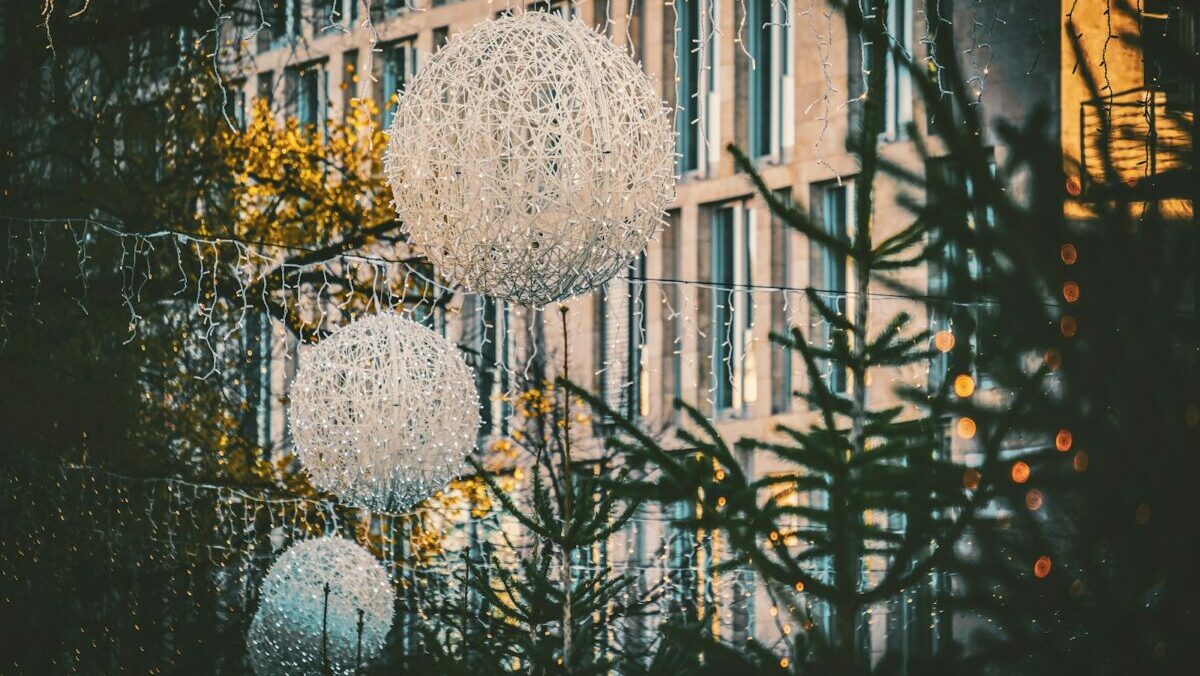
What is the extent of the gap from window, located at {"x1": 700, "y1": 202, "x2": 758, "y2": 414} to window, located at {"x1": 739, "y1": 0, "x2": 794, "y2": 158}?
0.46 metres

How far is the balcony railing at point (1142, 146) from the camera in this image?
4.92ft

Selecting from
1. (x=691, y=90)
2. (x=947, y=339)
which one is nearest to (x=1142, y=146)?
(x=947, y=339)

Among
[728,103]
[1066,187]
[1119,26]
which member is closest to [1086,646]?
[1066,187]

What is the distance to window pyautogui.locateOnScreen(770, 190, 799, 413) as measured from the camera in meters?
9.99

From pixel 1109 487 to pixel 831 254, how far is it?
370mm

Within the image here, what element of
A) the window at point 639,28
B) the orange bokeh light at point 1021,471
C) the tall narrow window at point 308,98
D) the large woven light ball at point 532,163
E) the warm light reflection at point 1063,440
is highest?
the window at point 639,28

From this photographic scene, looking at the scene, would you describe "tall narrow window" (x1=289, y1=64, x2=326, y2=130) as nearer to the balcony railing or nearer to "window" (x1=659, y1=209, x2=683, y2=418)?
"window" (x1=659, y1=209, x2=683, y2=418)

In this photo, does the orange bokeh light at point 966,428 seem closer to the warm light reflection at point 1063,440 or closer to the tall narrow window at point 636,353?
the warm light reflection at point 1063,440

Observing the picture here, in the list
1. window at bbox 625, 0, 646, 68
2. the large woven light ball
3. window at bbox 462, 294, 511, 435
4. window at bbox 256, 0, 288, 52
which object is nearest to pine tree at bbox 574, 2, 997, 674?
the large woven light ball

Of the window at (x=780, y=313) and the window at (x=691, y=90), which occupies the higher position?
the window at (x=691, y=90)

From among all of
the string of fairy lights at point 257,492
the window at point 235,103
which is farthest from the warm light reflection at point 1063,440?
the window at point 235,103

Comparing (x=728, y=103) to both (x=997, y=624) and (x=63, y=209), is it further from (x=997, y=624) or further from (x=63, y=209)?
(x=997, y=624)

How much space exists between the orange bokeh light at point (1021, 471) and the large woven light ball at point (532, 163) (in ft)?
7.62

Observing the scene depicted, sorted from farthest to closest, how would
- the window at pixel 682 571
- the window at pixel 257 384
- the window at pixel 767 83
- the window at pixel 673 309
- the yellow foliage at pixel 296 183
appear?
the window at pixel 673 309 → the window at pixel 767 83 → the yellow foliage at pixel 296 183 → the window at pixel 257 384 → the window at pixel 682 571
